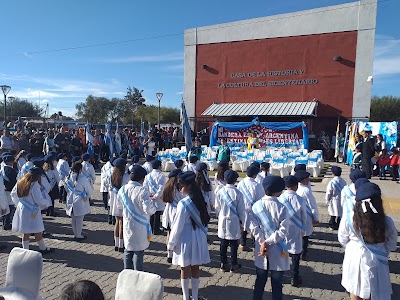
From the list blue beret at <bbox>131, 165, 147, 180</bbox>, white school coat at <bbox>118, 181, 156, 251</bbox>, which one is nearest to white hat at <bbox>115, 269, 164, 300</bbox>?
white school coat at <bbox>118, 181, 156, 251</bbox>

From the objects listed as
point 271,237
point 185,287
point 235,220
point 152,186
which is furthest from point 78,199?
point 271,237

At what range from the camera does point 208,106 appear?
2992 cm

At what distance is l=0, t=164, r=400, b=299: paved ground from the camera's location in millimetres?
5457

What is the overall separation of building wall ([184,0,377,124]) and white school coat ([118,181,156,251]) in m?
22.8

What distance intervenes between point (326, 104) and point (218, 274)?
2214 centimetres

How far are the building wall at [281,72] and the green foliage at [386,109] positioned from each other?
29.4m

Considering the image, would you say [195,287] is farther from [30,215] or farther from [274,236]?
[30,215]

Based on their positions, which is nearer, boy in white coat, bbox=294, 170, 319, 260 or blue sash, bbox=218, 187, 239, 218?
blue sash, bbox=218, 187, 239, 218

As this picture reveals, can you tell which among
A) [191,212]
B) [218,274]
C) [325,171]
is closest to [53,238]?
[218,274]

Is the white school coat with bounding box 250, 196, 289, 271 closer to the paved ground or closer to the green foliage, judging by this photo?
the paved ground

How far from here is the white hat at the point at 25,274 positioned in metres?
3.66

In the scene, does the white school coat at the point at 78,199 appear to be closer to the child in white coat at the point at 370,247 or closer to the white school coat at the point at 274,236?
the white school coat at the point at 274,236

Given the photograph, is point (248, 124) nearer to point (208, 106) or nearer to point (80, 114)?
point (208, 106)

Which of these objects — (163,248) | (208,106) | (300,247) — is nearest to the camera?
(300,247)
